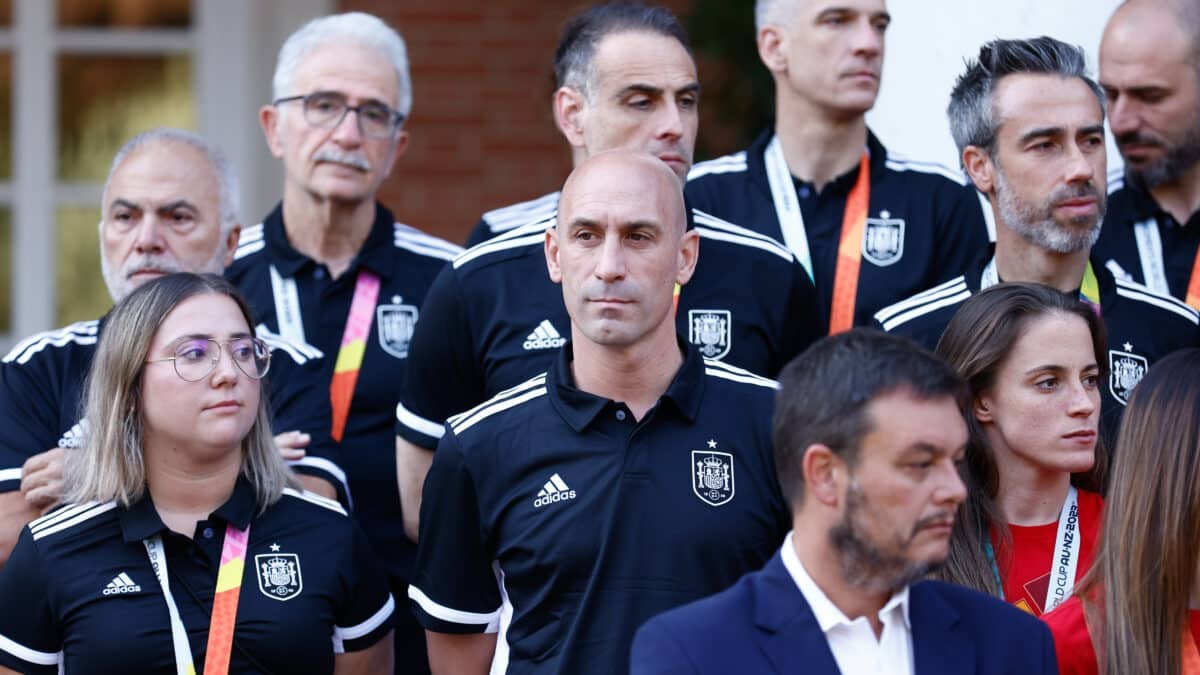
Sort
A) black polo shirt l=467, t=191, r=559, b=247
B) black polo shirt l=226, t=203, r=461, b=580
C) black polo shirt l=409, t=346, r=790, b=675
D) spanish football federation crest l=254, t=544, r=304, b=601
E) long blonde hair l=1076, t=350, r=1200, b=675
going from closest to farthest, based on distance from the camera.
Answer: long blonde hair l=1076, t=350, r=1200, b=675 → black polo shirt l=409, t=346, r=790, b=675 → spanish football federation crest l=254, t=544, r=304, b=601 → black polo shirt l=226, t=203, r=461, b=580 → black polo shirt l=467, t=191, r=559, b=247

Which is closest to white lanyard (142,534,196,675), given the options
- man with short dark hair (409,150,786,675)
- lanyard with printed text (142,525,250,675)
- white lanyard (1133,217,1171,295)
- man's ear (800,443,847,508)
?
lanyard with printed text (142,525,250,675)

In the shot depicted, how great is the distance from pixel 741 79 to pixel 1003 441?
138 inches

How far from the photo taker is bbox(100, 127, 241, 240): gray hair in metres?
4.86

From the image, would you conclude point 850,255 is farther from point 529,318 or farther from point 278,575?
point 278,575

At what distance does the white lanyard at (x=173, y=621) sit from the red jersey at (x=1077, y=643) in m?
1.78

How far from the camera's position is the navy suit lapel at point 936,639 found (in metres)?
2.93

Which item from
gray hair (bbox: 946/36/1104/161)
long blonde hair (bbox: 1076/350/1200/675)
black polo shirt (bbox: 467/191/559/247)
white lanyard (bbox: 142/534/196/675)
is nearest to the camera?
long blonde hair (bbox: 1076/350/1200/675)

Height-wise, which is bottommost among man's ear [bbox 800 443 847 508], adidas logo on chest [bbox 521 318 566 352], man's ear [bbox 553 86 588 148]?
man's ear [bbox 800 443 847 508]

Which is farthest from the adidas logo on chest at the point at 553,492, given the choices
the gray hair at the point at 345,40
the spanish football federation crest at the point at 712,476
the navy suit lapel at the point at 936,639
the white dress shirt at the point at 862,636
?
the gray hair at the point at 345,40

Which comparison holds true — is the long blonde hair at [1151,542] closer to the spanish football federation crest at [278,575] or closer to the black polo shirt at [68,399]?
the spanish football federation crest at [278,575]

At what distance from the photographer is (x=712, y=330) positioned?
4.16 metres

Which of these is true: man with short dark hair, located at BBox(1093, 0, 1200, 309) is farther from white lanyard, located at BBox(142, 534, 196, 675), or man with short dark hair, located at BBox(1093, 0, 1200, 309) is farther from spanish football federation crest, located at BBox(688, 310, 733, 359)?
white lanyard, located at BBox(142, 534, 196, 675)

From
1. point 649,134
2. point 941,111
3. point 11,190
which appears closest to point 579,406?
point 649,134

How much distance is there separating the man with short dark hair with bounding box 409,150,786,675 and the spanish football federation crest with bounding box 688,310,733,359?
13.3 inches
